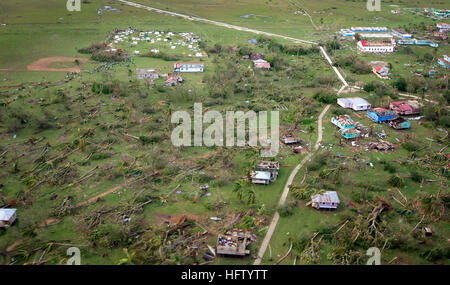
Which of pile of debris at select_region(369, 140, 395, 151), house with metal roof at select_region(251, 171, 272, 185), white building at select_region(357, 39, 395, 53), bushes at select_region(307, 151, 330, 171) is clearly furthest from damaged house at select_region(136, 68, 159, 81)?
white building at select_region(357, 39, 395, 53)

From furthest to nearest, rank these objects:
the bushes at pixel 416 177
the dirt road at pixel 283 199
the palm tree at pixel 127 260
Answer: the bushes at pixel 416 177 → the dirt road at pixel 283 199 → the palm tree at pixel 127 260

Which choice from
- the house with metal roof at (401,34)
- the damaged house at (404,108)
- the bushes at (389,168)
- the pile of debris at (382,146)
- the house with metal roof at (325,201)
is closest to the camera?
the house with metal roof at (325,201)

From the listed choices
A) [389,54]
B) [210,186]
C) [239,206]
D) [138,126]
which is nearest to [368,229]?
[239,206]

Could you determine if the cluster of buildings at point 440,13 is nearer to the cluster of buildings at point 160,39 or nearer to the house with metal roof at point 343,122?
the cluster of buildings at point 160,39

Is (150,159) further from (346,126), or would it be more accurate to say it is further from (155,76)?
(155,76)

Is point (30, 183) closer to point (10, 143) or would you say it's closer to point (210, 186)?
point (10, 143)

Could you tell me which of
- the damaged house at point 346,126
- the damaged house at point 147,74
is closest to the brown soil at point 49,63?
the damaged house at point 147,74
